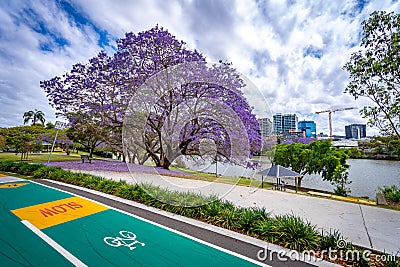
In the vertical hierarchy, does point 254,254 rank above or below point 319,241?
below

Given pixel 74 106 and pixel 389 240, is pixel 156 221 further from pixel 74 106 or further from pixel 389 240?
pixel 74 106

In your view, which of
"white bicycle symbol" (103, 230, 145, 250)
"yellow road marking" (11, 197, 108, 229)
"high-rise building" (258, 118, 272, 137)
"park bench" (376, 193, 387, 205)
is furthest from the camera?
"park bench" (376, 193, 387, 205)

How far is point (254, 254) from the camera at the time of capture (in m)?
3.02

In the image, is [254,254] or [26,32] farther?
[26,32]

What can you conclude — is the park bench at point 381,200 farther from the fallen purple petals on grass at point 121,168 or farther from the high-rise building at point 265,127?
the fallen purple petals on grass at point 121,168

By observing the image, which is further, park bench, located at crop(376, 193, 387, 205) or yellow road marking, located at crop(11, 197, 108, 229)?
park bench, located at crop(376, 193, 387, 205)

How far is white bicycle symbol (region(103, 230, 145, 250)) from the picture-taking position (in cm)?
322

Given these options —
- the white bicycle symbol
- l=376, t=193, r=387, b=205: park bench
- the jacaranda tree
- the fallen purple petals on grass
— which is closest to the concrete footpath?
the fallen purple petals on grass

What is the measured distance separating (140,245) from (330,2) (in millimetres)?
7873

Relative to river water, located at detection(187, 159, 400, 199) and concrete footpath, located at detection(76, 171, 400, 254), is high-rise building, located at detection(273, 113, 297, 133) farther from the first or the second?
river water, located at detection(187, 159, 400, 199)

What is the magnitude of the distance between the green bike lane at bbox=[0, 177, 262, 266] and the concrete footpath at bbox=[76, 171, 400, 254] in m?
1.98

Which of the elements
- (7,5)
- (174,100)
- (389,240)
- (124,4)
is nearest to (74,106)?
(7,5)

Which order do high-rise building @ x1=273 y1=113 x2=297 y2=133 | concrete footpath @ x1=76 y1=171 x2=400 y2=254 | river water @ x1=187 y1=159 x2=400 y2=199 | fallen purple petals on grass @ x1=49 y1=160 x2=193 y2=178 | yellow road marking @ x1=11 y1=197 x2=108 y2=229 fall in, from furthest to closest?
river water @ x1=187 y1=159 x2=400 y2=199, fallen purple petals on grass @ x1=49 y1=160 x2=193 y2=178, high-rise building @ x1=273 y1=113 x2=297 y2=133, yellow road marking @ x1=11 y1=197 x2=108 y2=229, concrete footpath @ x1=76 y1=171 x2=400 y2=254

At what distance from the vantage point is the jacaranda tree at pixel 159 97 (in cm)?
570
